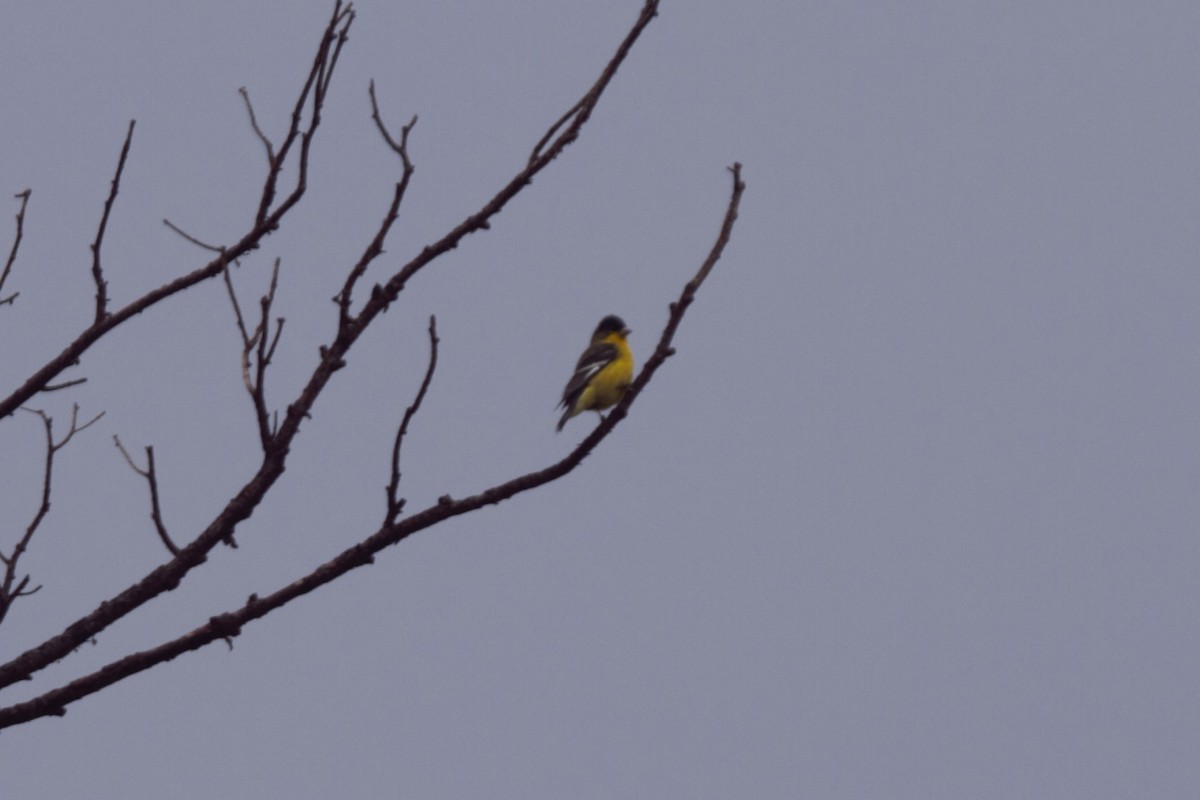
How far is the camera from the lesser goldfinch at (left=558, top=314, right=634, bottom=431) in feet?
35.3

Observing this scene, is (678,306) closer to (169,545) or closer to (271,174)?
(271,174)

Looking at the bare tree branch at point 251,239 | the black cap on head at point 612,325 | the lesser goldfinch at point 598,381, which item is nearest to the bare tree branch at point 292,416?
the bare tree branch at point 251,239

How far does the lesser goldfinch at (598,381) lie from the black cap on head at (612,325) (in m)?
1.12

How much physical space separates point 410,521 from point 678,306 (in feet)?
3.12

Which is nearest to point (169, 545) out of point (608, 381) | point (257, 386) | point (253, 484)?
point (253, 484)

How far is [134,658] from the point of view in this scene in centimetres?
392

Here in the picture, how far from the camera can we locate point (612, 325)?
507 inches

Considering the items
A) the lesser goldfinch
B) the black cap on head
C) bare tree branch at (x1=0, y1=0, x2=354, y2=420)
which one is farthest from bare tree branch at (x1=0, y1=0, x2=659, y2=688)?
the black cap on head

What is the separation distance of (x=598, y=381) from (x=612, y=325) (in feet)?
6.92

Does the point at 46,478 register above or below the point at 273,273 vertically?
below

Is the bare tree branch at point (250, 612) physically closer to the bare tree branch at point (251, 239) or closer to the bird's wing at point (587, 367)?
the bare tree branch at point (251, 239)

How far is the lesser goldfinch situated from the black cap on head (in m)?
1.12

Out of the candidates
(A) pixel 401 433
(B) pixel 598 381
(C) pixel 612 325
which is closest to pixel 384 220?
(A) pixel 401 433

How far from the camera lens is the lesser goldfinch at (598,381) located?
423 inches
